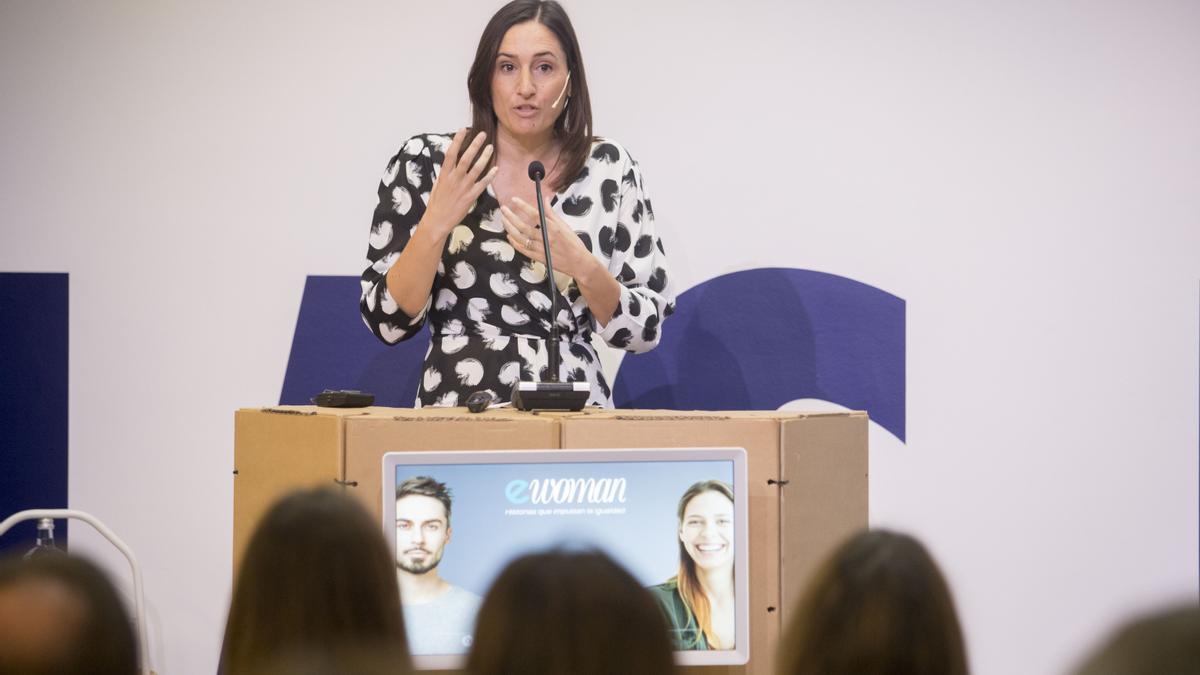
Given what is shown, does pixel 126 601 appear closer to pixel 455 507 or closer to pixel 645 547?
pixel 455 507

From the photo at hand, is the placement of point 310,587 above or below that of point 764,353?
below

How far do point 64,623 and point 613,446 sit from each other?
1195 mm

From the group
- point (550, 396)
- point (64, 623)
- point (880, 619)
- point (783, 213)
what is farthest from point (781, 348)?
point (64, 623)

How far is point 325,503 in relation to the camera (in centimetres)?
132

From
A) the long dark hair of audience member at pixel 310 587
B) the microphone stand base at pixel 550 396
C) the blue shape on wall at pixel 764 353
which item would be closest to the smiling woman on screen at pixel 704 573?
the microphone stand base at pixel 550 396

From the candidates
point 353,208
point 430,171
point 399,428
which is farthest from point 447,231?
point 353,208

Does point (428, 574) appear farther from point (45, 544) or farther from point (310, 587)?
point (45, 544)

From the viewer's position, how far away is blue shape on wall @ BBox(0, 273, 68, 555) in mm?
3770

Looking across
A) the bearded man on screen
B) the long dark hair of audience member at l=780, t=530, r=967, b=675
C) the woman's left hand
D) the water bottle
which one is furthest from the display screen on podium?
the long dark hair of audience member at l=780, t=530, r=967, b=675

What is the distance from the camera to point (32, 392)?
3770mm

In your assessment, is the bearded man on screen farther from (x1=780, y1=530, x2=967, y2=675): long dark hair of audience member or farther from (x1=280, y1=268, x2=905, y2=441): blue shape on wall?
(x1=280, y1=268, x2=905, y2=441): blue shape on wall

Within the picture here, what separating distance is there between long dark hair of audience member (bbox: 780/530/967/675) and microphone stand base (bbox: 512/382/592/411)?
106 cm

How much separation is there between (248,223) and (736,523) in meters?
2.19

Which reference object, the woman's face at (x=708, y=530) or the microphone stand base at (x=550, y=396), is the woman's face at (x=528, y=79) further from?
the woman's face at (x=708, y=530)
